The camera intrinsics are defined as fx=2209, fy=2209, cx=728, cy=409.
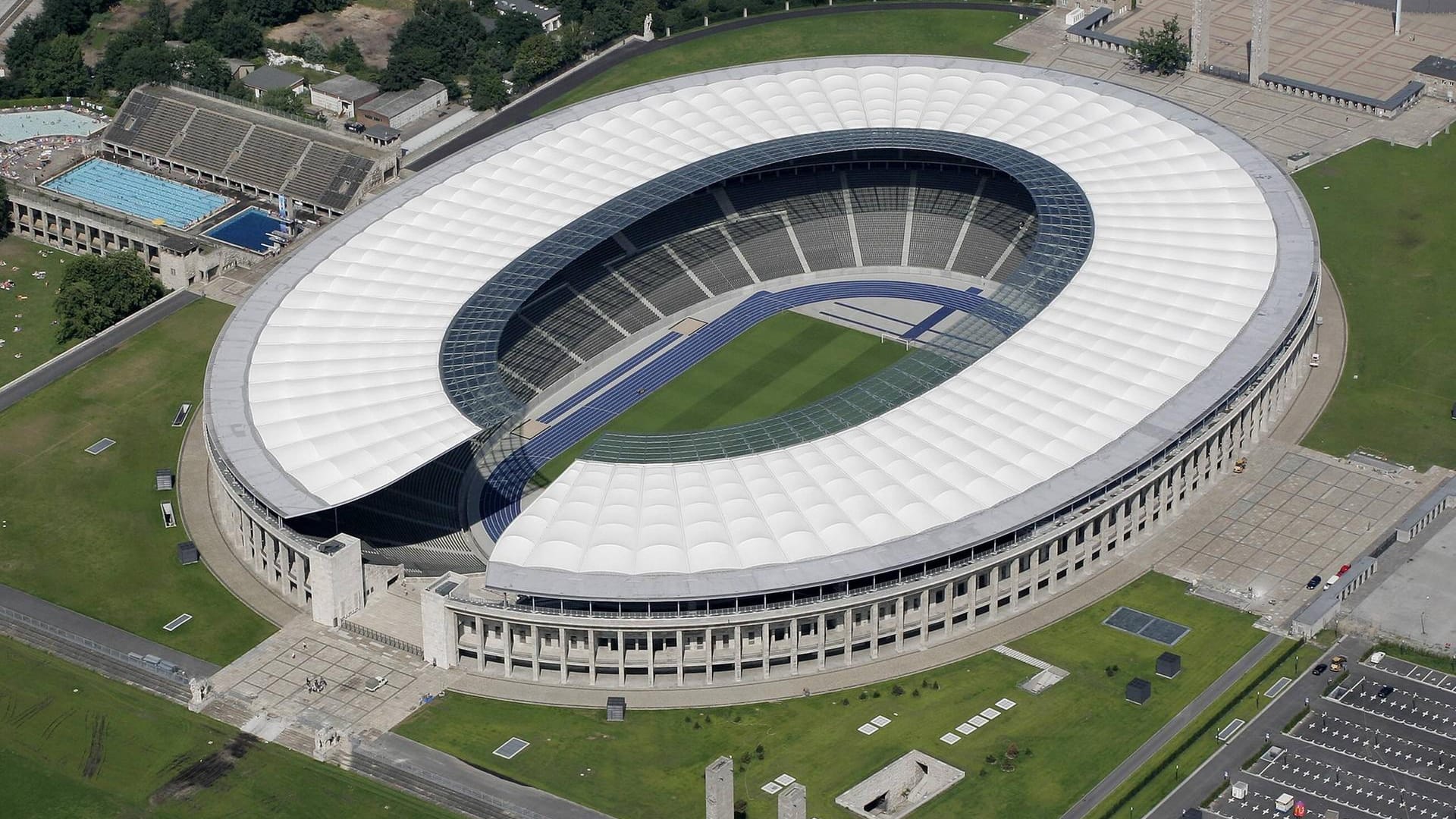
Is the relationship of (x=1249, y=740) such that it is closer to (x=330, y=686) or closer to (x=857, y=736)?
(x=857, y=736)

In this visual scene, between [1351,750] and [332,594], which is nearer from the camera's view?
[1351,750]

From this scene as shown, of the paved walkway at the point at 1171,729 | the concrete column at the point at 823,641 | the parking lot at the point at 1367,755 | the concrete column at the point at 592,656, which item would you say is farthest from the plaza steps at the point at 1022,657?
the concrete column at the point at 592,656

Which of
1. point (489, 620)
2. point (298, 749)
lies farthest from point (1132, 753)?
point (298, 749)

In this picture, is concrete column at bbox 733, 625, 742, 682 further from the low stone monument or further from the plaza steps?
the low stone monument

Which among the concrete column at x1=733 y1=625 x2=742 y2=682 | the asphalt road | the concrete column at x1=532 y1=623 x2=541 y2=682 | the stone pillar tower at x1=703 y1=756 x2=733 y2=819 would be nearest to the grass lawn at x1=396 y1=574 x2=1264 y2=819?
the concrete column at x1=532 y1=623 x2=541 y2=682

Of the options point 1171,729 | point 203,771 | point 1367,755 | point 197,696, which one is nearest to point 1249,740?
point 1171,729

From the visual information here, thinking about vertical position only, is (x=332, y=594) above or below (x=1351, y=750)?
above

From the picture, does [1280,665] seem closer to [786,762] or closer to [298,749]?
[786,762]
